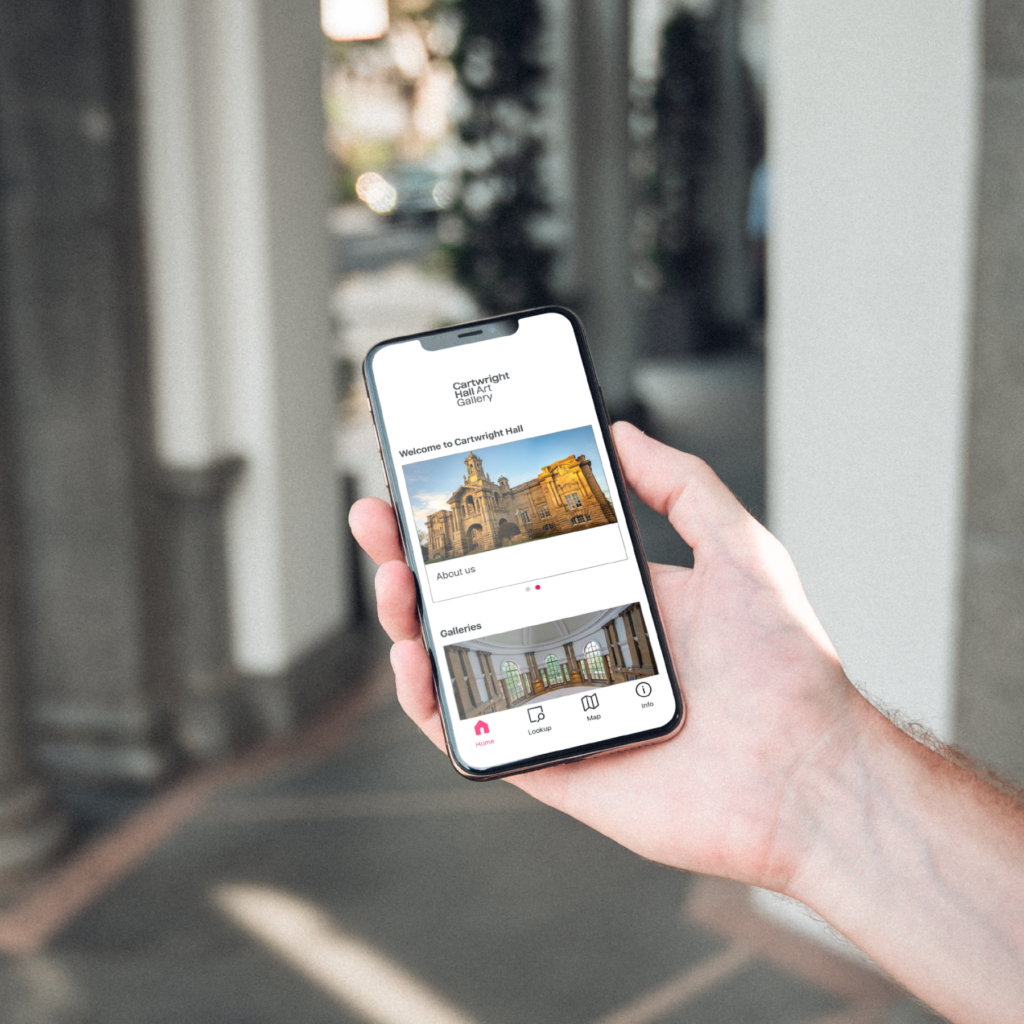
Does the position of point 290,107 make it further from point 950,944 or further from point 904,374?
point 950,944

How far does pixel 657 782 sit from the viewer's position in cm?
124

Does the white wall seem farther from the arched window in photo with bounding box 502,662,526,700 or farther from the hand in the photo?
the arched window in photo with bounding box 502,662,526,700

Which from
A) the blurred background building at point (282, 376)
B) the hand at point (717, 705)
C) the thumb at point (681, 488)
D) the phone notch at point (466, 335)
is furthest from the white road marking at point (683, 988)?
the phone notch at point (466, 335)

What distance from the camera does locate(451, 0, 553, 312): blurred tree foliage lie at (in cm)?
685

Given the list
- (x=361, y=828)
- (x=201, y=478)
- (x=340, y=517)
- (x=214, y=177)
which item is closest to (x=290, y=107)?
(x=214, y=177)

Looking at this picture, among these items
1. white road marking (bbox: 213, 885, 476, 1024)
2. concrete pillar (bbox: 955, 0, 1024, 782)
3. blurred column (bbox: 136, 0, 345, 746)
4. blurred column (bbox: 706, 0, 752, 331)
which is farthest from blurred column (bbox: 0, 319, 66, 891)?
blurred column (bbox: 706, 0, 752, 331)

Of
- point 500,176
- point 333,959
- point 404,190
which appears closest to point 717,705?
point 333,959

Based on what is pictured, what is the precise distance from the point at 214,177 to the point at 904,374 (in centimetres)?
219

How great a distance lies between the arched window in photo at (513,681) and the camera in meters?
1.29

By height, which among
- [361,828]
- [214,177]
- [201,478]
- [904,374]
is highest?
[214,177]

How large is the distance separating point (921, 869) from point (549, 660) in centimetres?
42

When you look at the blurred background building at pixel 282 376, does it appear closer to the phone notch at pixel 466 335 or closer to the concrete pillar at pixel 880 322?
the concrete pillar at pixel 880 322

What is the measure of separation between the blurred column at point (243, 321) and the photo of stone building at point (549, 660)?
2.41m

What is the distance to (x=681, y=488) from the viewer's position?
1.36 m
